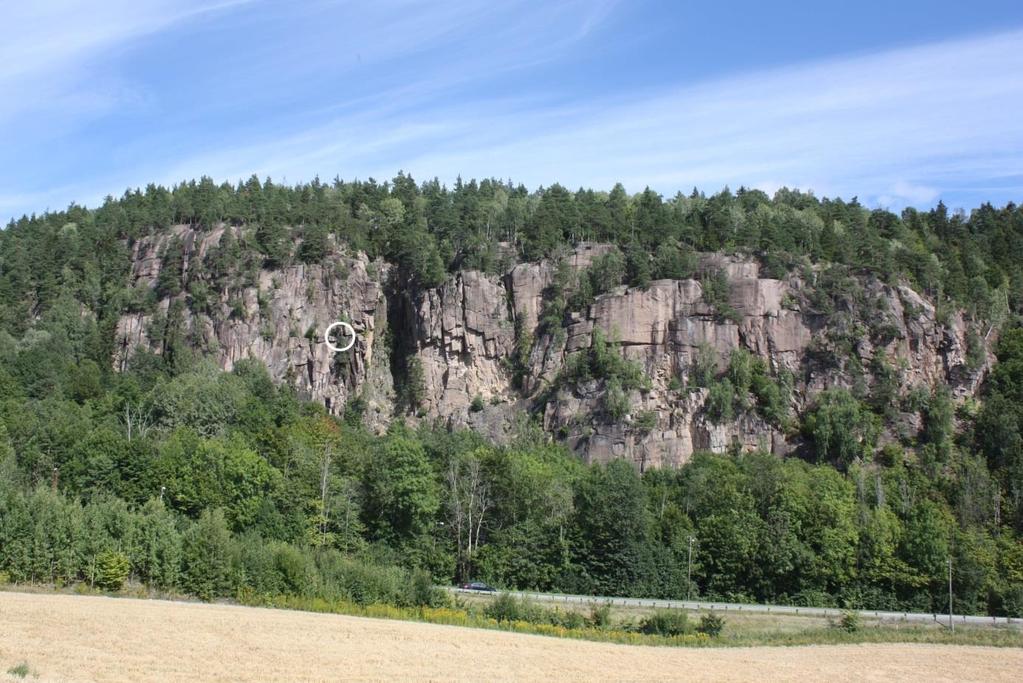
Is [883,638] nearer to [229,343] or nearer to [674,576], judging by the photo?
[674,576]

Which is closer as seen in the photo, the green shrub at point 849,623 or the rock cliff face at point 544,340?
the green shrub at point 849,623

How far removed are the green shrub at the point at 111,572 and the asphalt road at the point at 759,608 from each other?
→ 22165mm

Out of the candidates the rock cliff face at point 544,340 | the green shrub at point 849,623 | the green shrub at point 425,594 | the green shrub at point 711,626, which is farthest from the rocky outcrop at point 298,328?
the green shrub at point 849,623

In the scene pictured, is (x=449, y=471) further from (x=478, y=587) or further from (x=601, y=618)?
(x=601, y=618)

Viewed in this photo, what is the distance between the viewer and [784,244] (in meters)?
142

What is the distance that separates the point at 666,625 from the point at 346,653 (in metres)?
26.3

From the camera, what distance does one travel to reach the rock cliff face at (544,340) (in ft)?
423

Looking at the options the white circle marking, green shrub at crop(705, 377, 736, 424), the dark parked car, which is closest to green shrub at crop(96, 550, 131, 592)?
the dark parked car

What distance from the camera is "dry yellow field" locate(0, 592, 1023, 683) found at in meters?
47.5

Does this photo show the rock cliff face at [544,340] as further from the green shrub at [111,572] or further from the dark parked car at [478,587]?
the green shrub at [111,572]

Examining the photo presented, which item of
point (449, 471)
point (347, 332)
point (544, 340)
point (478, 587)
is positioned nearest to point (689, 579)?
point (478, 587)

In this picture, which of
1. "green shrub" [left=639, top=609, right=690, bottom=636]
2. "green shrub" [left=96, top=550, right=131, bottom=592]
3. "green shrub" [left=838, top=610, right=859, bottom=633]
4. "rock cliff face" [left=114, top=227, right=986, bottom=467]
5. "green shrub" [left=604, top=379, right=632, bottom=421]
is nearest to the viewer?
"green shrub" [left=639, top=609, right=690, bottom=636]

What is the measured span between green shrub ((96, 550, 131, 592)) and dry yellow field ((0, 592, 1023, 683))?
6.24m

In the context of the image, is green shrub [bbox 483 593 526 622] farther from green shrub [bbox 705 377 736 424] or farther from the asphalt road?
green shrub [bbox 705 377 736 424]
